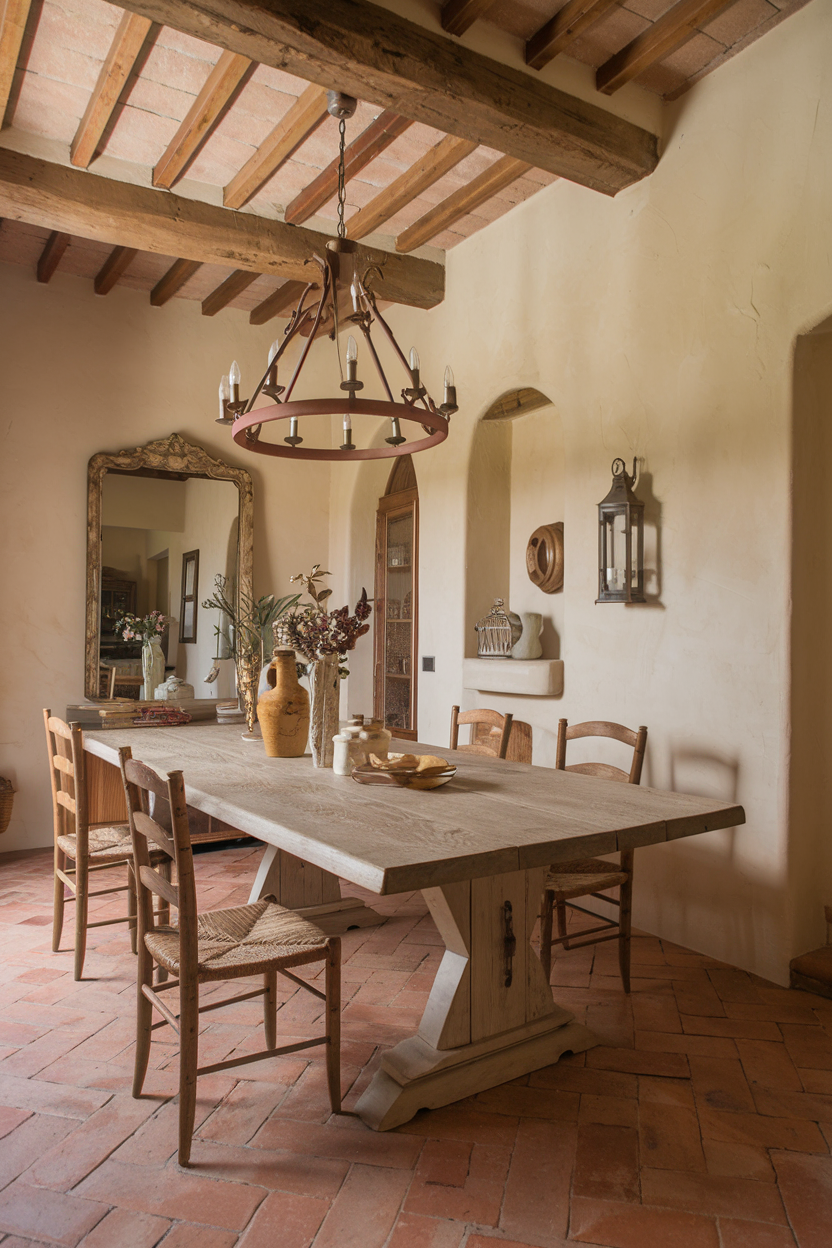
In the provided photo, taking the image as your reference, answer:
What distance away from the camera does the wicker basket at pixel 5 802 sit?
15.1 feet

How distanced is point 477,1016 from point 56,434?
13.9 feet

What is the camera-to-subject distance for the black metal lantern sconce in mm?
3529

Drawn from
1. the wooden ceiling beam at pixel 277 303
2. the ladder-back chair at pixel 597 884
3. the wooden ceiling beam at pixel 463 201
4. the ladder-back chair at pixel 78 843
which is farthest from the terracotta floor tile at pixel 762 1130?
the wooden ceiling beam at pixel 277 303

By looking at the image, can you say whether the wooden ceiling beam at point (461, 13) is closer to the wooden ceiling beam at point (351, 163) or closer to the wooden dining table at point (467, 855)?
the wooden ceiling beam at point (351, 163)

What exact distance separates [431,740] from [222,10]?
367 centimetres

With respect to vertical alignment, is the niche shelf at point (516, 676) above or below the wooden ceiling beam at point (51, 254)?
below

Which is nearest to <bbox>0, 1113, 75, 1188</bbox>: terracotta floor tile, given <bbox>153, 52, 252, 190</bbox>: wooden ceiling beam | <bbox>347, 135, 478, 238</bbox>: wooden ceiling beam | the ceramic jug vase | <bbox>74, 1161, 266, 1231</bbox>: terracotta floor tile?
<bbox>74, 1161, 266, 1231</bbox>: terracotta floor tile

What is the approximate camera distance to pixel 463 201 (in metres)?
4.23

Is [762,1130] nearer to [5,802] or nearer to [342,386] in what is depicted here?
[342,386]

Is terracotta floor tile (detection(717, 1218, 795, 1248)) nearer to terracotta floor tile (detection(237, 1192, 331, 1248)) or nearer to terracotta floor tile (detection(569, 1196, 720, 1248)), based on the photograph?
terracotta floor tile (detection(569, 1196, 720, 1248))

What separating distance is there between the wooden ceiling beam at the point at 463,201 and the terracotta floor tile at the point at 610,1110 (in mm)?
3720

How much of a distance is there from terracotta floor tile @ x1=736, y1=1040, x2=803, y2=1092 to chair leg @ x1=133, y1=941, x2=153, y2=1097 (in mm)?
1656

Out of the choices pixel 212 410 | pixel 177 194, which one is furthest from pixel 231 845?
pixel 177 194

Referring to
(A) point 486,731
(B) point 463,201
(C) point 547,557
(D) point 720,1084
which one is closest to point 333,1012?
(D) point 720,1084
